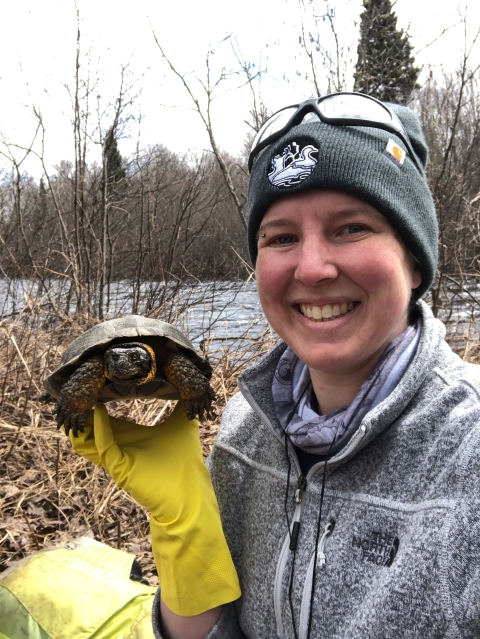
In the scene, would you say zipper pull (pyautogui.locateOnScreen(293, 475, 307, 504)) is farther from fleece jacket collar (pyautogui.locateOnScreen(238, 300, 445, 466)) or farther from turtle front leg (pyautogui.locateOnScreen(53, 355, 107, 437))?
turtle front leg (pyautogui.locateOnScreen(53, 355, 107, 437))

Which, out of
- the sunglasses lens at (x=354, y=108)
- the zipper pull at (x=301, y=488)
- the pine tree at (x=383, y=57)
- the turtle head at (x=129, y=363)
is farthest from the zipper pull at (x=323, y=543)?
the pine tree at (x=383, y=57)

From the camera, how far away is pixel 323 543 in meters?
1.10

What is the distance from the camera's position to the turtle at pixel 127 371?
161 centimetres

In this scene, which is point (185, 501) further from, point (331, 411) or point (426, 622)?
point (426, 622)

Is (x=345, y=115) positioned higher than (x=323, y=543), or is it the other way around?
(x=345, y=115)

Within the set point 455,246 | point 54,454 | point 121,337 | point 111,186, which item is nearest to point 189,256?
point 111,186

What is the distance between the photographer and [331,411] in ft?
4.39

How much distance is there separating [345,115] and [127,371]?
3.45 ft

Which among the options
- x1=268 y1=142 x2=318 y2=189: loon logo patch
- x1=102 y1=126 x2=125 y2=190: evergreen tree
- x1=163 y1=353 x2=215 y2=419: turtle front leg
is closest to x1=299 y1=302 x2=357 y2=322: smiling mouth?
x1=268 y1=142 x2=318 y2=189: loon logo patch

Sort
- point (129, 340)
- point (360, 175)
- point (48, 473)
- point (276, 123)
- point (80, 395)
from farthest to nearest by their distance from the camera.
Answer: point (48, 473), point (129, 340), point (80, 395), point (276, 123), point (360, 175)

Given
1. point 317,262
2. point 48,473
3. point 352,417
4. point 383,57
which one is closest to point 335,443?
point 352,417

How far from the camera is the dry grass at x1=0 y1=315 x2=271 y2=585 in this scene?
329 centimetres

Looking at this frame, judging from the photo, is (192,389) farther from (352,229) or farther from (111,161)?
(111,161)

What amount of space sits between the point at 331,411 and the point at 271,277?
1.34 feet
